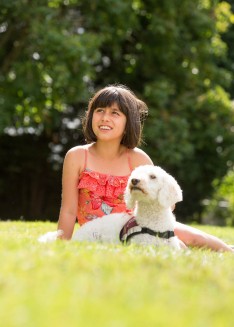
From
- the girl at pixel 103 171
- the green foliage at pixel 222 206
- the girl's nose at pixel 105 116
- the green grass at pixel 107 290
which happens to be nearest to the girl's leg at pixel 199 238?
the girl at pixel 103 171

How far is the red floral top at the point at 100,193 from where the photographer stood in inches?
225

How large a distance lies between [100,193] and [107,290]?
10.7ft

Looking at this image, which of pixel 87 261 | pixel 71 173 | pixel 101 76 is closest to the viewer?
pixel 87 261

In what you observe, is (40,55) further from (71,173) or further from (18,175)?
(71,173)

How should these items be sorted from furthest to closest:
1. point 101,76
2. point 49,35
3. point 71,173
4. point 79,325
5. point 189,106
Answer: point 101,76 < point 189,106 < point 49,35 < point 71,173 < point 79,325

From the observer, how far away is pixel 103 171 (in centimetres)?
580

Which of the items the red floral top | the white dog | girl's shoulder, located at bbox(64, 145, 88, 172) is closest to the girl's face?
girl's shoulder, located at bbox(64, 145, 88, 172)

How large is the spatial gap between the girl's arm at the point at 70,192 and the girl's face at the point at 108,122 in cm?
27

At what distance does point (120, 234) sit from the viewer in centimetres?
498

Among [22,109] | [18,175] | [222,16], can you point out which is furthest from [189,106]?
[18,175]

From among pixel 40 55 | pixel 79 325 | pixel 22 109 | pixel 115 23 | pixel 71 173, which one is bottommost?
pixel 79 325

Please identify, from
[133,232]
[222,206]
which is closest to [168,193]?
[133,232]

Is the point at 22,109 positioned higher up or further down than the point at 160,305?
higher up

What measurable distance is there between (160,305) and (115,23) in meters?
13.9
